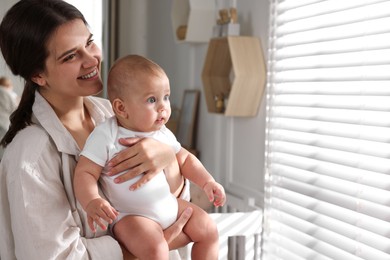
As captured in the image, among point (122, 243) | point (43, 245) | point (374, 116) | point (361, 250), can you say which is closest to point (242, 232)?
point (361, 250)

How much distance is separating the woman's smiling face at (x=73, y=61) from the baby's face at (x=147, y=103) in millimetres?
98

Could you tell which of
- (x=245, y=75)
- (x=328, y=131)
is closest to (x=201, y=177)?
(x=328, y=131)

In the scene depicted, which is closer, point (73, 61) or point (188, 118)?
point (73, 61)

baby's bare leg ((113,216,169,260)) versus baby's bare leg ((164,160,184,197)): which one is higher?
baby's bare leg ((164,160,184,197))

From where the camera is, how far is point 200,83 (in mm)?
3340

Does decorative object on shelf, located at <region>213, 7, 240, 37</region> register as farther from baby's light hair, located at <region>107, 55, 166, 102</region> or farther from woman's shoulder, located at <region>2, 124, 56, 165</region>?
woman's shoulder, located at <region>2, 124, 56, 165</region>

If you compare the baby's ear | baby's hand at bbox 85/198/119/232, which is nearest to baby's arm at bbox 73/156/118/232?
baby's hand at bbox 85/198/119/232

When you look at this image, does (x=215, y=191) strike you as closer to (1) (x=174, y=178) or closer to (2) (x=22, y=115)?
(1) (x=174, y=178)

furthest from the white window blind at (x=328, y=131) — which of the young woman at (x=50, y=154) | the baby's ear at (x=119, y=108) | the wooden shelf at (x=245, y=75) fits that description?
the baby's ear at (x=119, y=108)

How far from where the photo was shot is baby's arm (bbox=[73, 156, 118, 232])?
125 centimetres

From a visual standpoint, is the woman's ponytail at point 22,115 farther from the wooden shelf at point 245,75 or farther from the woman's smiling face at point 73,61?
the wooden shelf at point 245,75

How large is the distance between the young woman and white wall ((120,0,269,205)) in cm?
130

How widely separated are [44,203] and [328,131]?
1.08 m

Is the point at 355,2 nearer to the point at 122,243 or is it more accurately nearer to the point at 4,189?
the point at 122,243
